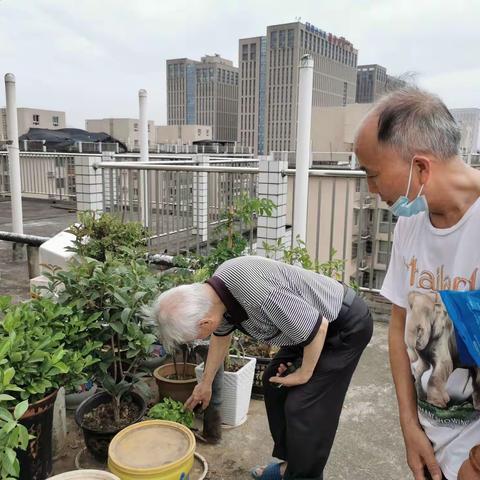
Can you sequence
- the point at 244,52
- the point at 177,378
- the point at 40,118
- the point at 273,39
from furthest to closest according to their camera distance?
1. the point at 244,52
2. the point at 40,118
3. the point at 273,39
4. the point at 177,378

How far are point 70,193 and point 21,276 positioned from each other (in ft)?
20.7

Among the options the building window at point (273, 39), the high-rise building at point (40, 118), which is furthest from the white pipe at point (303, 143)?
the high-rise building at point (40, 118)

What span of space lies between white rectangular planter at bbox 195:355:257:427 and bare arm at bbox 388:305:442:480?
137 cm

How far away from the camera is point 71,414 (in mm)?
2795

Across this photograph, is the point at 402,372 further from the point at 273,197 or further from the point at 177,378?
the point at 273,197

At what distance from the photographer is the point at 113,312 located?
2379mm

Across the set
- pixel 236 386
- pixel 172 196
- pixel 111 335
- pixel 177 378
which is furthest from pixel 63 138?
pixel 236 386

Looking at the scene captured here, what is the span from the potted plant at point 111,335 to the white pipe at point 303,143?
190 cm

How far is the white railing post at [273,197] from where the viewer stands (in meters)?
4.15

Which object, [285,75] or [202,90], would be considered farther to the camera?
[202,90]

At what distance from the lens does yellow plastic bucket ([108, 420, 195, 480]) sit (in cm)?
178

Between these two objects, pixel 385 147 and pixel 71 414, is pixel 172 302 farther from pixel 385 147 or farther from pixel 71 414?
pixel 71 414

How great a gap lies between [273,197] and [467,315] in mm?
3300

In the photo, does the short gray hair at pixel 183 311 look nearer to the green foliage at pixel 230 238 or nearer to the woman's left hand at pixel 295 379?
the woman's left hand at pixel 295 379
